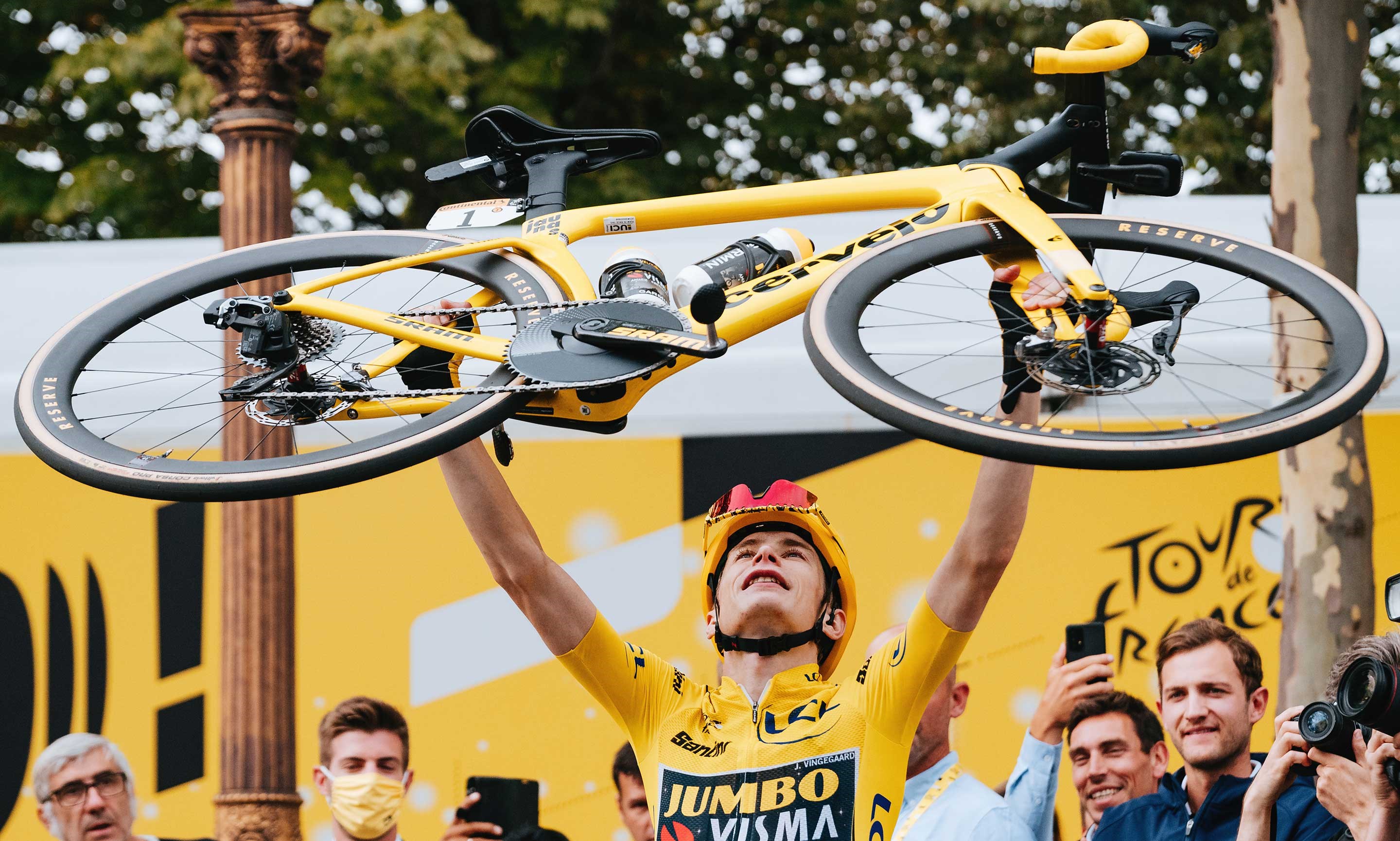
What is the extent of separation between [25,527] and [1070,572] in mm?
3645

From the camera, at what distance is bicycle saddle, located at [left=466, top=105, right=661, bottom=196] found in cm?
315

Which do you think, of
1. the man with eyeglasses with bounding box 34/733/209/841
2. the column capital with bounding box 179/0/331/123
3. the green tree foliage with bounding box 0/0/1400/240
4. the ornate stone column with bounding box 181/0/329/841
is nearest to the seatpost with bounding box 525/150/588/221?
the ornate stone column with bounding box 181/0/329/841

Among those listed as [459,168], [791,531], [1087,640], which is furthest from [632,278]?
[1087,640]

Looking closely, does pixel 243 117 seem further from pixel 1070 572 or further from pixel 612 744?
pixel 1070 572

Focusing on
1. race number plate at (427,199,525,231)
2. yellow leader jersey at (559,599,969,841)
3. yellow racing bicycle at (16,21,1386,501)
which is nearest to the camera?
yellow racing bicycle at (16,21,1386,501)

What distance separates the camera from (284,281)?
14.4ft

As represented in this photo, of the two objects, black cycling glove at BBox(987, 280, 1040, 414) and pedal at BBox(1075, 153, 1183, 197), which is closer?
black cycling glove at BBox(987, 280, 1040, 414)

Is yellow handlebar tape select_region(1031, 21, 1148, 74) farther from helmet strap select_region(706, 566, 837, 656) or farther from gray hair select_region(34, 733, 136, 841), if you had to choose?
gray hair select_region(34, 733, 136, 841)

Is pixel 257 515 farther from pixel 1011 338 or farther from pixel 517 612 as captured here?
pixel 1011 338

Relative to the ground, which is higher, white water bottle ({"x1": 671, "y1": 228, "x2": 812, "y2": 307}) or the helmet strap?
white water bottle ({"x1": 671, "y1": 228, "x2": 812, "y2": 307})

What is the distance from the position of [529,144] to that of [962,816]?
6.09 feet

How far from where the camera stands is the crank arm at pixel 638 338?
101 inches

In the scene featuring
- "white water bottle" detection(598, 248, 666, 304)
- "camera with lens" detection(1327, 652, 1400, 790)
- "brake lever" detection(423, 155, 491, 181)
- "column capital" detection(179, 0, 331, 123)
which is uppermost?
"column capital" detection(179, 0, 331, 123)

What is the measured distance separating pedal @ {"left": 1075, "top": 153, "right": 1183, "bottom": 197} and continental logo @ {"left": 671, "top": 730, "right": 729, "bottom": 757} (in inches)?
51.8
